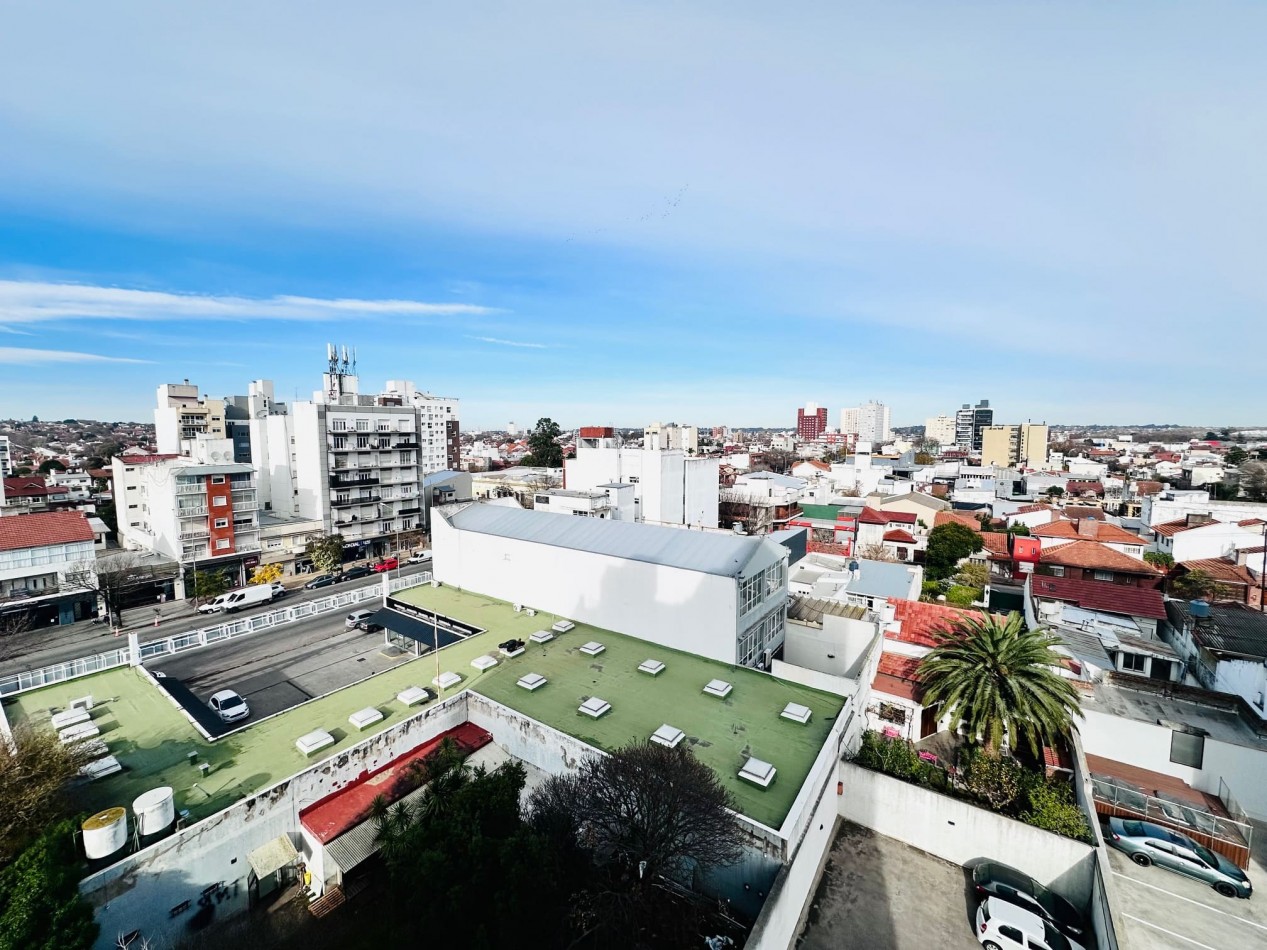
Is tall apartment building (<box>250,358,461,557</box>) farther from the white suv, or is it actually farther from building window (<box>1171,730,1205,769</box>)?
building window (<box>1171,730,1205,769</box>)

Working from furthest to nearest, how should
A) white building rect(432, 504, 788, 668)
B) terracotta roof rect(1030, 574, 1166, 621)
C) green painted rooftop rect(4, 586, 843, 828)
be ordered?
terracotta roof rect(1030, 574, 1166, 621), white building rect(432, 504, 788, 668), green painted rooftop rect(4, 586, 843, 828)

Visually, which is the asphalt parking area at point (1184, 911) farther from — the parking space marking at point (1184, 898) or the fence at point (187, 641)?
the fence at point (187, 641)

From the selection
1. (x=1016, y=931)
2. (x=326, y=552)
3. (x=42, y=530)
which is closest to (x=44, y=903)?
(x=1016, y=931)

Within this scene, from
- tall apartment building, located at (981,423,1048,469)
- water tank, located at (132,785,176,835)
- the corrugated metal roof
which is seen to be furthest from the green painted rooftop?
tall apartment building, located at (981,423,1048,469)

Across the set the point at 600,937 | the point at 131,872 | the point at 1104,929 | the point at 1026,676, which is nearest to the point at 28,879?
the point at 131,872

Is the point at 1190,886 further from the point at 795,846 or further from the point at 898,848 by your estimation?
the point at 795,846

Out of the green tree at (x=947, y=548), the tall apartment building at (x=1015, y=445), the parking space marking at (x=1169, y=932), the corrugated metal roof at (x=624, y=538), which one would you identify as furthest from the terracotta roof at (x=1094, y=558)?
the tall apartment building at (x=1015, y=445)
